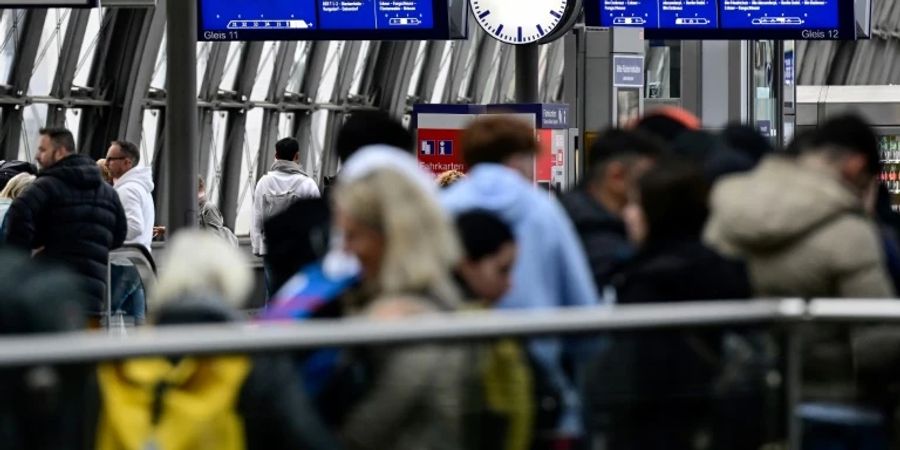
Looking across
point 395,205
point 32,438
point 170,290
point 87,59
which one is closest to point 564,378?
point 395,205

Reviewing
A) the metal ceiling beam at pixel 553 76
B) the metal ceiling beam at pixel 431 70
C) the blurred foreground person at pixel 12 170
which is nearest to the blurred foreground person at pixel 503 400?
the blurred foreground person at pixel 12 170

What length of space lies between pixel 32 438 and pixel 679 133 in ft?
13.1

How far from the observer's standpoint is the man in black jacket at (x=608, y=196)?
6996 mm

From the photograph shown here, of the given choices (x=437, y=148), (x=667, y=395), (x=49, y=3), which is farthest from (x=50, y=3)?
(x=667, y=395)

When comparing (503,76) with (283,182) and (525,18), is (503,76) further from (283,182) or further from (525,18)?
(525,18)

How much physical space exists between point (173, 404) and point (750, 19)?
14.8 m

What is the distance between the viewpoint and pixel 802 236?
6.16m

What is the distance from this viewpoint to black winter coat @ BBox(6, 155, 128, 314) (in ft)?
40.9

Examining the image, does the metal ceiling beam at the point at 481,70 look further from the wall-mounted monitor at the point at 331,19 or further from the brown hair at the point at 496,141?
the brown hair at the point at 496,141

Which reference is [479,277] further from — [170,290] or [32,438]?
[32,438]

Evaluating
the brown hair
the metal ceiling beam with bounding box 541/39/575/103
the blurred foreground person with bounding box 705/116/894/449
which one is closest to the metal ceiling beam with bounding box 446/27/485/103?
the metal ceiling beam with bounding box 541/39/575/103

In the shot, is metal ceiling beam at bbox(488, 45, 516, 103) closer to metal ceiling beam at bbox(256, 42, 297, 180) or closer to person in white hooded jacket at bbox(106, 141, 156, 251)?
metal ceiling beam at bbox(256, 42, 297, 180)

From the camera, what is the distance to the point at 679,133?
25.5ft

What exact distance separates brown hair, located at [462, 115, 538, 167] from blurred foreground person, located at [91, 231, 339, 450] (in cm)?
241
